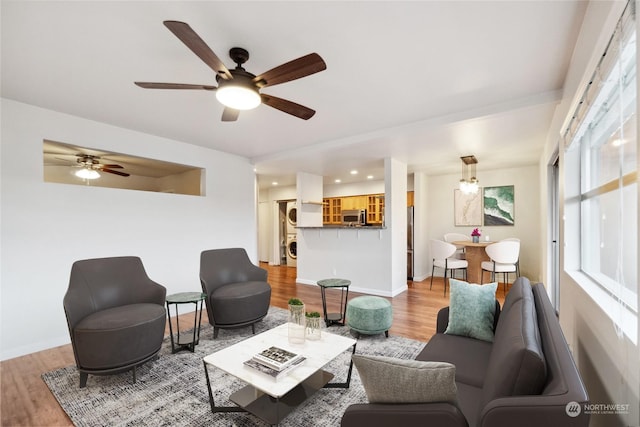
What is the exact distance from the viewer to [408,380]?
40.8 inches

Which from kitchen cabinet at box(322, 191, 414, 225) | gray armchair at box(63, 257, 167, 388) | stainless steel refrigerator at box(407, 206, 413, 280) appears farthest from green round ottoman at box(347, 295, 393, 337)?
kitchen cabinet at box(322, 191, 414, 225)

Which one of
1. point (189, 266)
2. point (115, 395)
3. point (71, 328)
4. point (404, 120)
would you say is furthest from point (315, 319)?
point (189, 266)

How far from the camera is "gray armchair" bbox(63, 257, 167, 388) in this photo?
2.17 metres

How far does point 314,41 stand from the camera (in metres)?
1.98

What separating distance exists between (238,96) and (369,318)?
2.37 metres

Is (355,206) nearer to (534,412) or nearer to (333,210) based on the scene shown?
(333,210)

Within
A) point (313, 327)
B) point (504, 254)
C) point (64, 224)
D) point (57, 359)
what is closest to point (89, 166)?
point (64, 224)

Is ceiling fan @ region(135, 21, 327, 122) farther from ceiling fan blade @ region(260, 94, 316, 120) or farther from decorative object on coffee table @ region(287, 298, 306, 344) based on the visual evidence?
decorative object on coffee table @ region(287, 298, 306, 344)

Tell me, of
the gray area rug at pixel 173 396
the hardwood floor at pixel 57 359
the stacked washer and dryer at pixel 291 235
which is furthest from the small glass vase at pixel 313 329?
the stacked washer and dryer at pixel 291 235

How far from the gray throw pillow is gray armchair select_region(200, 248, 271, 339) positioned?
2.28 m

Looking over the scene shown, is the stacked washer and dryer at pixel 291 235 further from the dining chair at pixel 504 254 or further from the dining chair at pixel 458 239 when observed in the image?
the dining chair at pixel 504 254

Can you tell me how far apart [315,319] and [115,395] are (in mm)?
1556

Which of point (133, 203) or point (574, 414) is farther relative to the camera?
point (133, 203)

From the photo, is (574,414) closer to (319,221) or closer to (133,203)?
(133,203)
